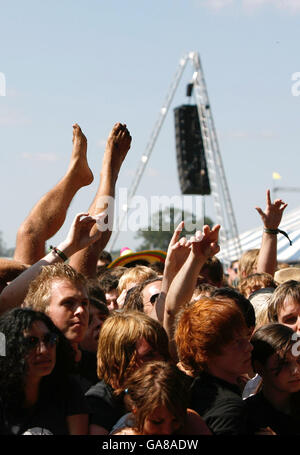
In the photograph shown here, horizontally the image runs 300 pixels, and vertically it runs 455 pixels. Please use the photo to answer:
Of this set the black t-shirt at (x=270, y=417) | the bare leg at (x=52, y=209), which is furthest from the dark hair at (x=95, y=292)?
the black t-shirt at (x=270, y=417)

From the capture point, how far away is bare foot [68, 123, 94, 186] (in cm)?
414

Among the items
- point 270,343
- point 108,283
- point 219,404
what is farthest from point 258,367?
point 108,283

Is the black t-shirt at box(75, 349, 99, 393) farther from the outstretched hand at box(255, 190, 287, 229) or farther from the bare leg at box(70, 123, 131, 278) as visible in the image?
the outstretched hand at box(255, 190, 287, 229)

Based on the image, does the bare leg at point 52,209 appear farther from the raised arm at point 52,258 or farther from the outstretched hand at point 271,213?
the outstretched hand at point 271,213

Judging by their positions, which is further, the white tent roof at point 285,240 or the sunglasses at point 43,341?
the white tent roof at point 285,240

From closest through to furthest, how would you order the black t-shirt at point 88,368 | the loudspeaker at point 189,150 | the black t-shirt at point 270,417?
the black t-shirt at point 270,417 < the black t-shirt at point 88,368 < the loudspeaker at point 189,150

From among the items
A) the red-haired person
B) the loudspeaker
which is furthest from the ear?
the loudspeaker

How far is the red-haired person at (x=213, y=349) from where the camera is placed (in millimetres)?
2375

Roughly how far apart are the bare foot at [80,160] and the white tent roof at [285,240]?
6.31 m

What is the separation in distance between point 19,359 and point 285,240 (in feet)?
35.1

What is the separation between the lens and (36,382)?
84.6 inches

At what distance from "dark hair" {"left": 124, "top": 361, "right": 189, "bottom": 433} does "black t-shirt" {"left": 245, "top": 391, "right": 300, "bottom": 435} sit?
431mm

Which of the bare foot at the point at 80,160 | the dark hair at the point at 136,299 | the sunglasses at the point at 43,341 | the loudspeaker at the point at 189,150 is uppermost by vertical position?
the loudspeaker at the point at 189,150

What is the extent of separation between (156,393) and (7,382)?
0.47 metres
